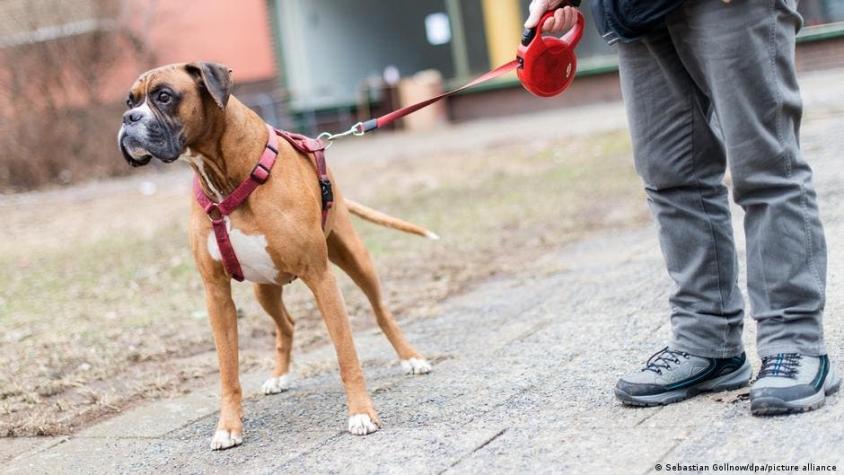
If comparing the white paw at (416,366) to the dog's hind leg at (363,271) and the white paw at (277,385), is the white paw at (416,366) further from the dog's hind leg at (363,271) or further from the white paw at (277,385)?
the white paw at (277,385)

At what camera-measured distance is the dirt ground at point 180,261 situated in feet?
16.2

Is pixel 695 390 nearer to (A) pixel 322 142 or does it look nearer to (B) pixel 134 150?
(A) pixel 322 142

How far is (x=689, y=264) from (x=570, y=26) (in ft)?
3.16

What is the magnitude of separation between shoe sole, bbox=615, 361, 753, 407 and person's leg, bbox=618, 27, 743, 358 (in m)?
0.07

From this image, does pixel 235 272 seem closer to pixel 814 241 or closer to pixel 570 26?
pixel 570 26

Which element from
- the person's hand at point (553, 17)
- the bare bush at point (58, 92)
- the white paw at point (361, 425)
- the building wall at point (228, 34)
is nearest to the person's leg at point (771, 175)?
the person's hand at point (553, 17)

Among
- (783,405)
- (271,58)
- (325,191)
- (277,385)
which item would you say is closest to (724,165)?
(783,405)

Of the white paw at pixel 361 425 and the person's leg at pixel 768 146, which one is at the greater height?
the person's leg at pixel 768 146

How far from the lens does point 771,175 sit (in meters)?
3.07

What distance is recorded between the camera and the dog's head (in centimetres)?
337

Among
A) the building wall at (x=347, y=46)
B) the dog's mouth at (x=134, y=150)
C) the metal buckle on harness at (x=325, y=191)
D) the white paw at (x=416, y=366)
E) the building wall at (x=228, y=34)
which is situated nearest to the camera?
the dog's mouth at (x=134, y=150)

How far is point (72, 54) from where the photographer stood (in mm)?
16203

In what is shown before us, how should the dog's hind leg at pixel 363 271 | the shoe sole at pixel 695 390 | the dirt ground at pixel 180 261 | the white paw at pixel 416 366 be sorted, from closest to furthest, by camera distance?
1. the shoe sole at pixel 695 390
2. the dog's hind leg at pixel 363 271
3. the white paw at pixel 416 366
4. the dirt ground at pixel 180 261

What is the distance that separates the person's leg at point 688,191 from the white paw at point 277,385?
1.73 meters
